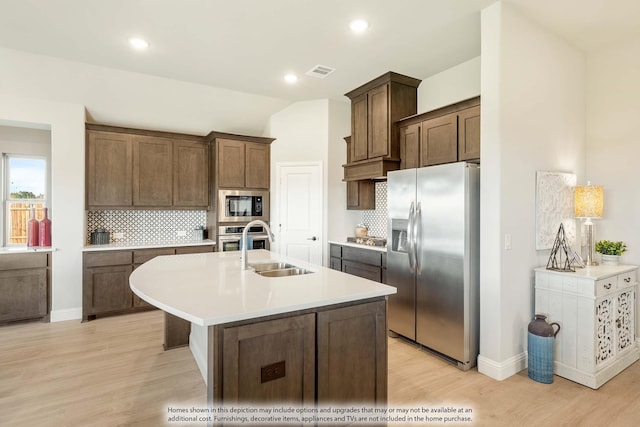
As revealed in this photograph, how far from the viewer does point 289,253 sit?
16.8 feet

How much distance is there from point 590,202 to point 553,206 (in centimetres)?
32

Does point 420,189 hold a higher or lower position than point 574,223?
higher

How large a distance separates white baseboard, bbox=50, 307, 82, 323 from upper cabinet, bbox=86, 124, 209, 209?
1.29m

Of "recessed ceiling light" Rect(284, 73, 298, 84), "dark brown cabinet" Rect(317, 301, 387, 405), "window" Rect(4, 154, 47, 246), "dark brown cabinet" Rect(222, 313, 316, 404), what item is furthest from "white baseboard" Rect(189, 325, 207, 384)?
"window" Rect(4, 154, 47, 246)

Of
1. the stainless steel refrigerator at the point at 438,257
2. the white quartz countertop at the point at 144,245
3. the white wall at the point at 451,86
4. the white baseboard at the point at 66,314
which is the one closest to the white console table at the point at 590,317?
the stainless steel refrigerator at the point at 438,257

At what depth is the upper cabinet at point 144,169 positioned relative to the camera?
439cm

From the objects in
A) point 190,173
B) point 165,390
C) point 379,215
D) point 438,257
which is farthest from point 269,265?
point 190,173

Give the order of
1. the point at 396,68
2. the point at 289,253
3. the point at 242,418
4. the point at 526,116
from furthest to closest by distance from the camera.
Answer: the point at 289,253 < the point at 396,68 < the point at 526,116 < the point at 242,418

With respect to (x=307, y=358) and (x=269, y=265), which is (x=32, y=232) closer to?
(x=269, y=265)

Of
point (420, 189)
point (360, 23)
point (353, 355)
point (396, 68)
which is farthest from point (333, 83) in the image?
point (353, 355)

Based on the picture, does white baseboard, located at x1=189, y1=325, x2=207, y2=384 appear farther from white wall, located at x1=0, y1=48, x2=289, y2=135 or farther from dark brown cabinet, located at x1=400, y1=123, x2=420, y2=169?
white wall, located at x1=0, y1=48, x2=289, y2=135

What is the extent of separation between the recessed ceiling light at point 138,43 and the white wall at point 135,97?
0.87 meters

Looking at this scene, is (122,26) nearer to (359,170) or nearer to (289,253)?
(359,170)

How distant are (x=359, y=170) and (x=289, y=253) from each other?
1.69 metres
